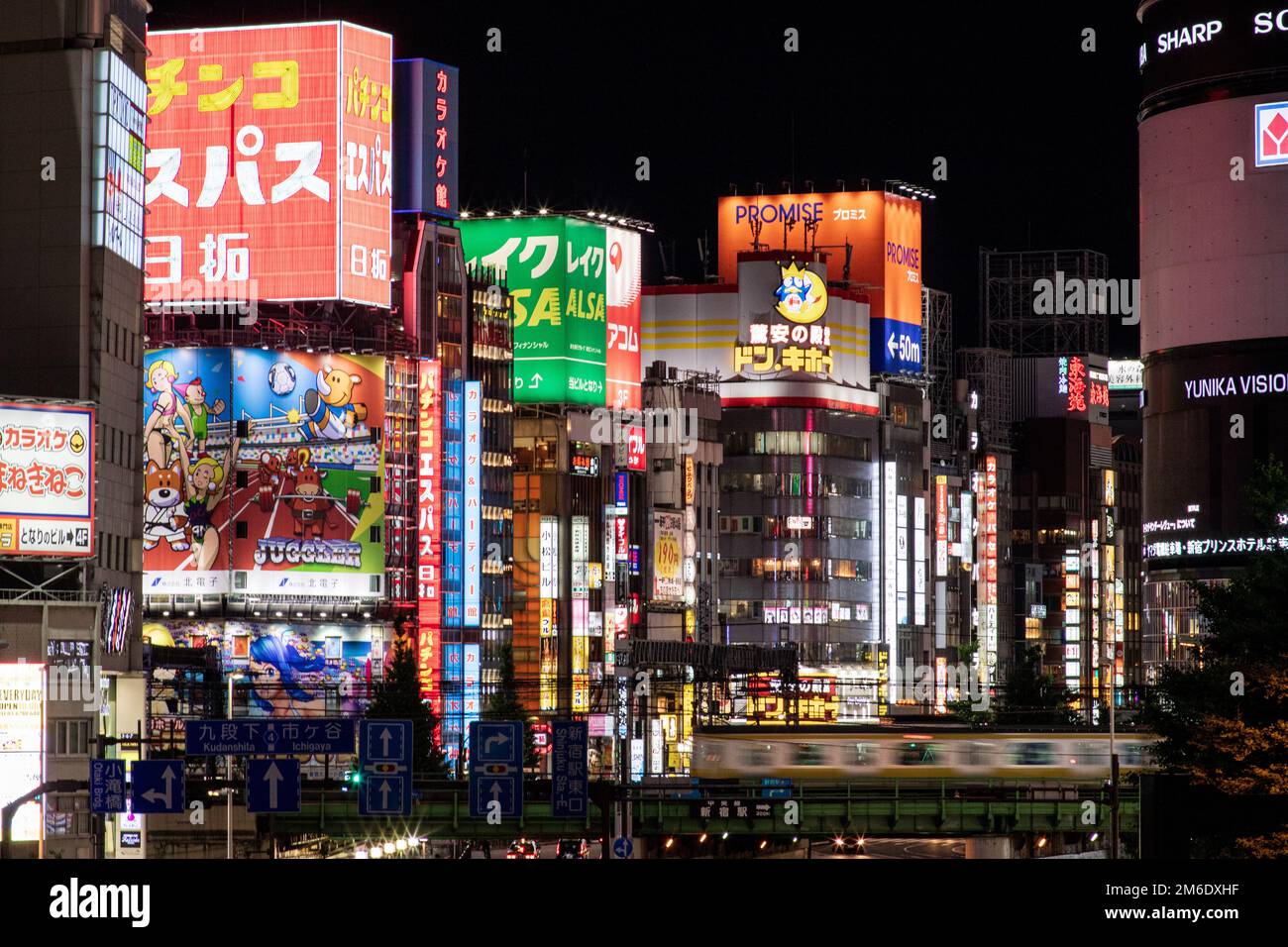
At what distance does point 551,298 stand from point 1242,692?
109 m

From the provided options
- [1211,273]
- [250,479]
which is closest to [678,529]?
[250,479]

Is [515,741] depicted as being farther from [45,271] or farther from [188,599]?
[188,599]

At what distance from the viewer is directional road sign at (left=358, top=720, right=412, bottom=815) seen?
5650 centimetres

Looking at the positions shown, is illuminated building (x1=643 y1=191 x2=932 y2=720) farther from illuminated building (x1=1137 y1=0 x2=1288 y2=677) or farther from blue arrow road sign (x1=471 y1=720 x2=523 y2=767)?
blue arrow road sign (x1=471 y1=720 x2=523 y2=767)

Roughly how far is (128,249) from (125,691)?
665 inches

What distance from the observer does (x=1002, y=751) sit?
262ft

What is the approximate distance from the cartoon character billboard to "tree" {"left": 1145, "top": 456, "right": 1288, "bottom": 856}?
67.5m

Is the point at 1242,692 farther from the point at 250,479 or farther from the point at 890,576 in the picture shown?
the point at 890,576

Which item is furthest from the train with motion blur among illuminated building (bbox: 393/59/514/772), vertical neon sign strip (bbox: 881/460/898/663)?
vertical neon sign strip (bbox: 881/460/898/663)

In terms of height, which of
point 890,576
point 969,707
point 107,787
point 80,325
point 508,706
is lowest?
point 969,707

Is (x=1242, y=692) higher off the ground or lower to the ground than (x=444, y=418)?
lower

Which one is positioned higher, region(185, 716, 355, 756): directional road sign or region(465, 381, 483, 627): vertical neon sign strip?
region(465, 381, 483, 627): vertical neon sign strip

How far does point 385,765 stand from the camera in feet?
185
